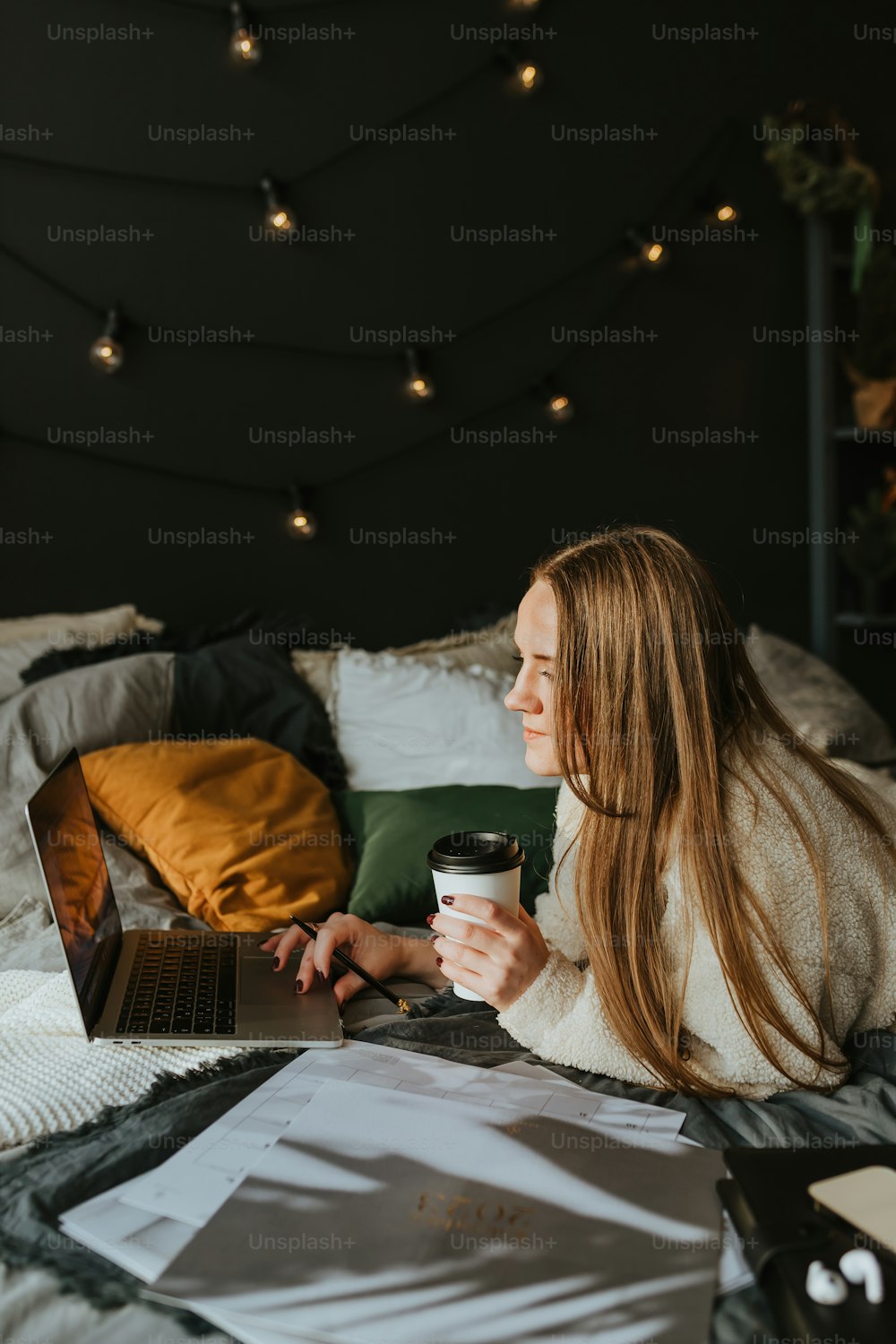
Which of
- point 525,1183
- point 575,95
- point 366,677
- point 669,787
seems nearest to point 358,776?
point 366,677

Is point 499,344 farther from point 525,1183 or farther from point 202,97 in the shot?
point 525,1183

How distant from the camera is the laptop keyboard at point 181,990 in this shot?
43.3 inches

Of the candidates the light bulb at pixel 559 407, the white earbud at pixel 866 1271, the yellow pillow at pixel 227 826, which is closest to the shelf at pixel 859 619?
the light bulb at pixel 559 407

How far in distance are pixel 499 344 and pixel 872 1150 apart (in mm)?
2260

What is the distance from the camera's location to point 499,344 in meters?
2.72

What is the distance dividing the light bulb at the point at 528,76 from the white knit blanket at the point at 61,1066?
234cm

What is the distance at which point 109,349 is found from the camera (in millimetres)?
2367

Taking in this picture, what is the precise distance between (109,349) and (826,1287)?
2.23 m

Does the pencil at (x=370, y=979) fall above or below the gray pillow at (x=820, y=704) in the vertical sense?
below

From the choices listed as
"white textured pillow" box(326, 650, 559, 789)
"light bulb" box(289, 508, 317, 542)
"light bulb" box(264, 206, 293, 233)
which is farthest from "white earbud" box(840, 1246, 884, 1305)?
"light bulb" box(264, 206, 293, 233)

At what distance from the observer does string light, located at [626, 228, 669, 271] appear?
2760 millimetres

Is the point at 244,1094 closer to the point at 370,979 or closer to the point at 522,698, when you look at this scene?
the point at 370,979

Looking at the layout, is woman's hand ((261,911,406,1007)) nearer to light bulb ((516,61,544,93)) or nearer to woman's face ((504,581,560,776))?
woman's face ((504,581,560,776))

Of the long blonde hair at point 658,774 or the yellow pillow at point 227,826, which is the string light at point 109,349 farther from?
the long blonde hair at point 658,774
